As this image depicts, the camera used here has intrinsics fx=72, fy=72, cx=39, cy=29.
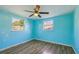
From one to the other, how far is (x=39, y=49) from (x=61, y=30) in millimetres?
315

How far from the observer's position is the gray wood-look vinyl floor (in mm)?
768

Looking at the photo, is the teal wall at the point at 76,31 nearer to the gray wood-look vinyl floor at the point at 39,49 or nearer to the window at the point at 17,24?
the gray wood-look vinyl floor at the point at 39,49

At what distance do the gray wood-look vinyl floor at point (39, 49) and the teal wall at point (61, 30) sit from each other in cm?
6

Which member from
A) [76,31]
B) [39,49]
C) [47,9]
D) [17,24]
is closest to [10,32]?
[17,24]

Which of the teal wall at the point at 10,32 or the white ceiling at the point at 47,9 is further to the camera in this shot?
the teal wall at the point at 10,32

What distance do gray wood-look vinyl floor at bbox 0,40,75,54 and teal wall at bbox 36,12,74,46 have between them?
0.19 ft

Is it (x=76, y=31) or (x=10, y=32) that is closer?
(x=76, y=31)

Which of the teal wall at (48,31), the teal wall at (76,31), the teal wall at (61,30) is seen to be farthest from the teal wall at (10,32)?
the teal wall at (76,31)

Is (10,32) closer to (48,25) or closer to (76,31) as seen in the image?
(48,25)

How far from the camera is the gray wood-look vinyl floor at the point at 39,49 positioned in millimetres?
768

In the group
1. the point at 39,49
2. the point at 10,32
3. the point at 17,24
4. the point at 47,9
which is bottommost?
the point at 39,49

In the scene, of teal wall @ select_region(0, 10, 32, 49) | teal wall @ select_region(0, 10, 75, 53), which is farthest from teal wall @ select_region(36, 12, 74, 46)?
teal wall @ select_region(0, 10, 32, 49)

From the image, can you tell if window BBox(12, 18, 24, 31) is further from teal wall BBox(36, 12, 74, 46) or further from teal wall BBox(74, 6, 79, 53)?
teal wall BBox(74, 6, 79, 53)

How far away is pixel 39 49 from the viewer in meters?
0.77
